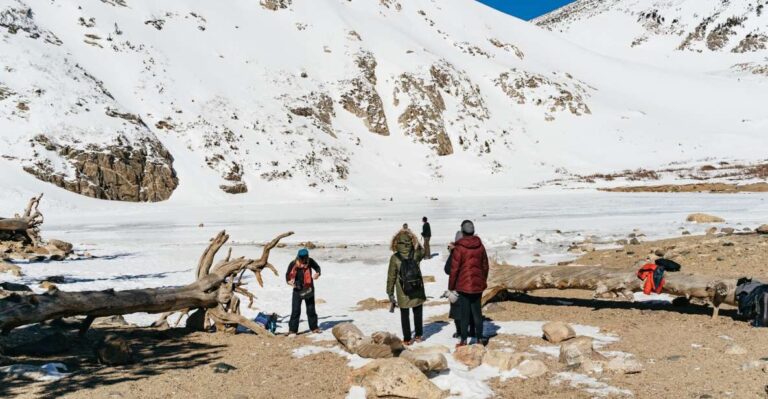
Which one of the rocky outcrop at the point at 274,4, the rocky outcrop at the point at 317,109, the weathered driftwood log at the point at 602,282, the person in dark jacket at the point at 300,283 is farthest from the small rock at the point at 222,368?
the rocky outcrop at the point at 274,4

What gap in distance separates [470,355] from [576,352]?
150 centimetres

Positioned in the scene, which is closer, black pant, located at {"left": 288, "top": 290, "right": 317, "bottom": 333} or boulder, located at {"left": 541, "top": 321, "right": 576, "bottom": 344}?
boulder, located at {"left": 541, "top": 321, "right": 576, "bottom": 344}

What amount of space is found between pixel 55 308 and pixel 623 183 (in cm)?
7409

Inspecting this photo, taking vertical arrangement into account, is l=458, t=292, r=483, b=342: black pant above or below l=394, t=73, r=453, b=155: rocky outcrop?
below

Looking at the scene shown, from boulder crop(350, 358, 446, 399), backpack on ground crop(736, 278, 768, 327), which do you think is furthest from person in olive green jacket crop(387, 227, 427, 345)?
backpack on ground crop(736, 278, 768, 327)

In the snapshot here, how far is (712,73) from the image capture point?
14775cm

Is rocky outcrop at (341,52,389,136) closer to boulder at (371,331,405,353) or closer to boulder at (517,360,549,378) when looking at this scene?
boulder at (371,331,405,353)

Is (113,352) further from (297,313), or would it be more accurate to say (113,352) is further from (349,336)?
(349,336)

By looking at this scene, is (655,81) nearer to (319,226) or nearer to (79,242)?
(319,226)

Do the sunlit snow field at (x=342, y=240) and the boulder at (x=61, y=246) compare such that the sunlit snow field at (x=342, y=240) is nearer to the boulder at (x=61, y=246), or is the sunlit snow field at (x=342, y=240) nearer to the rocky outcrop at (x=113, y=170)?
the boulder at (x=61, y=246)

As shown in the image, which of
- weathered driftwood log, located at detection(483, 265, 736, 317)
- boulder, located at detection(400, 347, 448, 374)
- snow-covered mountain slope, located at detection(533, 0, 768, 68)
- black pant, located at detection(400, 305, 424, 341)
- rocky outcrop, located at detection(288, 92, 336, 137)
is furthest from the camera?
snow-covered mountain slope, located at detection(533, 0, 768, 68)

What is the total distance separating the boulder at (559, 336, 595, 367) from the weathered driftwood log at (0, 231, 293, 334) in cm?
559

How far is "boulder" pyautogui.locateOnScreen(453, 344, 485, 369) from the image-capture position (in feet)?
27.2

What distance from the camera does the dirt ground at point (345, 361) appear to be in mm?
7105
